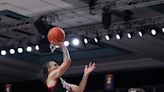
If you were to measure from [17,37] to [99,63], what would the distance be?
13.8 feet

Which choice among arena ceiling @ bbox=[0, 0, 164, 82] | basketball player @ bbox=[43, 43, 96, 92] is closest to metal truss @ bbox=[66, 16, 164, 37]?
arena ceiling @ bbox=[0, 0, 164, 82]

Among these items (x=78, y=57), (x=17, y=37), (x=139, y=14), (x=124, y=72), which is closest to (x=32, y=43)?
(x=17, y=37)

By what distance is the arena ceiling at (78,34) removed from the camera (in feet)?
28.2

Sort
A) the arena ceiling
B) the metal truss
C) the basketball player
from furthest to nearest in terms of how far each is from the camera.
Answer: the metal truss < the arena ceiling < the basketball player

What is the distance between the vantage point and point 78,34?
9812mm

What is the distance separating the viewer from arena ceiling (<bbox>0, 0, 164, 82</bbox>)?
8594 millimetres

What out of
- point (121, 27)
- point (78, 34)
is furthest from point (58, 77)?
point (78, 34)

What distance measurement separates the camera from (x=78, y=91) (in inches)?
156

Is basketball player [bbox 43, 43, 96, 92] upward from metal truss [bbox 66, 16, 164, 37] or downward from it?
upward

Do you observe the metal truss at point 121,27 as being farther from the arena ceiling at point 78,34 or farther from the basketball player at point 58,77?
the basketball player at point 58,77

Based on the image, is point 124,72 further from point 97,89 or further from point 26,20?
point 26,20

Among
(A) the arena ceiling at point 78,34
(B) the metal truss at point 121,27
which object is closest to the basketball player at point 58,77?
(A) the arena ceiling at point 78,34

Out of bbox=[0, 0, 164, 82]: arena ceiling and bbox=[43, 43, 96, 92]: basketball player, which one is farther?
bbox=[0, 0, 164, 82]: arena ceiling

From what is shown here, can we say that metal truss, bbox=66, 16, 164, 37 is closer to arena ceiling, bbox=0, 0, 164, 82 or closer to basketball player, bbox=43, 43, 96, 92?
arena ceiling, bbox=0, 0, 164, 82
